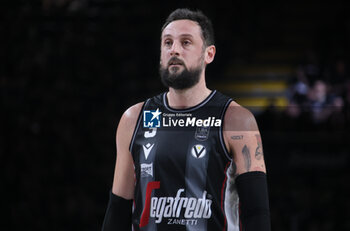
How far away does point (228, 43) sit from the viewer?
845 centimetres

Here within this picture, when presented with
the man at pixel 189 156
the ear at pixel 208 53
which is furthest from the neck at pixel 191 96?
the ear at pixel 208 53

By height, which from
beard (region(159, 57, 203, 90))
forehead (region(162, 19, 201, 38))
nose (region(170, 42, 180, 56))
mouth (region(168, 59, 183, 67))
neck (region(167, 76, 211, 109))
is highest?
forehead (region(162, 19, 201, 38))

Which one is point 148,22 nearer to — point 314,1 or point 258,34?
point 258,34

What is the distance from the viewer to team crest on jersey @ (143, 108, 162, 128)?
2.91 meters

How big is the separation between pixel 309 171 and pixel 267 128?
0.74 meters

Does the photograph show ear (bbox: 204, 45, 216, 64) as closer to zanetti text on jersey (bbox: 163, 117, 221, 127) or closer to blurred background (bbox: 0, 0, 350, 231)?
zanetti text on jersey (bbox: 163, 117, 221, 127)

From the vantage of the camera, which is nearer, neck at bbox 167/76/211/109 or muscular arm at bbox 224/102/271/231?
muscular arm at bbox 224/102/271/231

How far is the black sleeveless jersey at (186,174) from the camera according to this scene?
272 cm

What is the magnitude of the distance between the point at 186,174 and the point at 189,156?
0.32 feet

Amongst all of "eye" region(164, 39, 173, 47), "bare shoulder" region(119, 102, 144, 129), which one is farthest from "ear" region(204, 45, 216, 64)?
"bare shoulder" region(119, 102, 144, 129)

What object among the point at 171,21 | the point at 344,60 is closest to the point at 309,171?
the point at 344,60

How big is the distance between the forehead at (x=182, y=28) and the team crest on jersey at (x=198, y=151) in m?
0.61

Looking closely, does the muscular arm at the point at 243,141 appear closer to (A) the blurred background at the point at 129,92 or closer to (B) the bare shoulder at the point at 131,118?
(B) the bare shoulder at the point at 131,118

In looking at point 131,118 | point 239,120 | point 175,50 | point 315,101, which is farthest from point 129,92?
point 239,120
